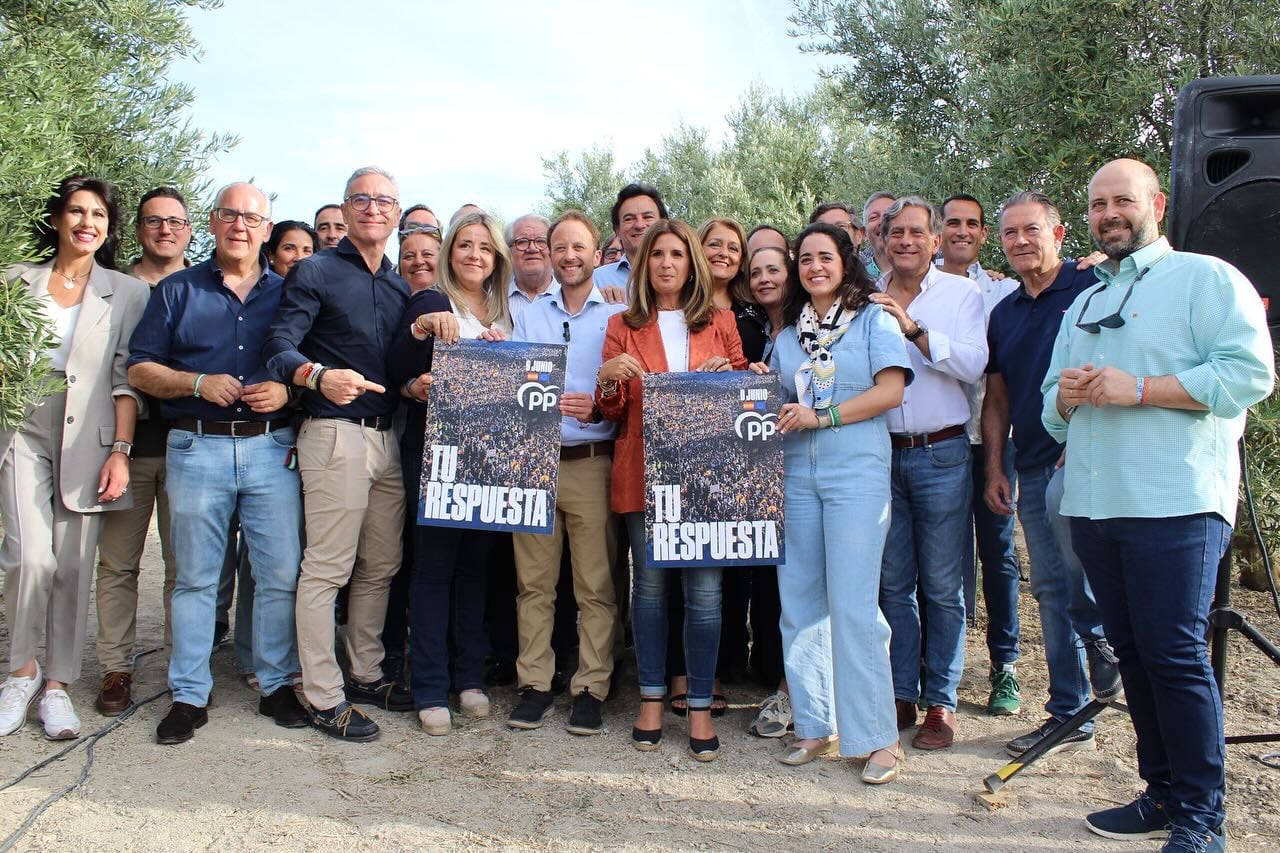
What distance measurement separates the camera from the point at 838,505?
4293mm

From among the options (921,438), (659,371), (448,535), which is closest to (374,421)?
(448,535)

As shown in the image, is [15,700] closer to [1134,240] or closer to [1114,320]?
[1114,320]

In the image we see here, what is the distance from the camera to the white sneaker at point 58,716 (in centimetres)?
458

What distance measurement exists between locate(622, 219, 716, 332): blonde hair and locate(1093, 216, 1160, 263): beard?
Result: 174 cm

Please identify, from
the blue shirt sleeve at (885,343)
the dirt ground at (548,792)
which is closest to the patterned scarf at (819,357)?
the blue shirt sleeve at (885,343)

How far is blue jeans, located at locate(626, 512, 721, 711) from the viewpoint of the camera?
453 centimetres

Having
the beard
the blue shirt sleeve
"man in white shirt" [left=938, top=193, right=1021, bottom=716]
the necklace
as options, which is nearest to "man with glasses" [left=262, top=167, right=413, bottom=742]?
the necklace

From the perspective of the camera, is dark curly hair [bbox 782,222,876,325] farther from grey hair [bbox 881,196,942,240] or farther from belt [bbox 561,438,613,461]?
belt [bbox 561,438,613,461]

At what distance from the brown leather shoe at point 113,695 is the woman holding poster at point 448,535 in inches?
57.2

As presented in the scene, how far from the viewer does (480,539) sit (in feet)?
16.5

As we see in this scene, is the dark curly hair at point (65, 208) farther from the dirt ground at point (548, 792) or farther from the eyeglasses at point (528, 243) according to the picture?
the dirt ground at point (548, 792)

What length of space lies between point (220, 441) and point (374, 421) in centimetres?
70

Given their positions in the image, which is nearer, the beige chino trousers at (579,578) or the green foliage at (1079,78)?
the beige chino trousers at (579,578)

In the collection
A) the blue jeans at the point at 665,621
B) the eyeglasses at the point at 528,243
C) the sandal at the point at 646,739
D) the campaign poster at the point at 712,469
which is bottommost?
the sandal at the point at 646,739
